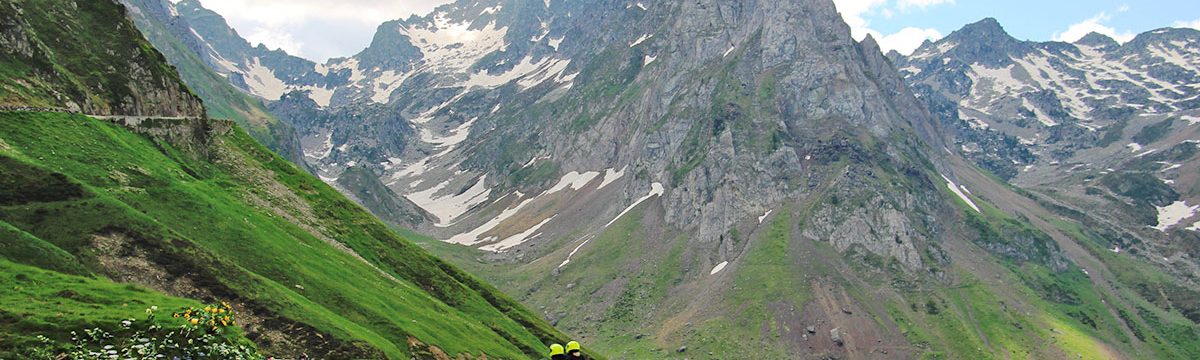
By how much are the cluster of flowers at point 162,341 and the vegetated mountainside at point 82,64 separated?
58.0 metres

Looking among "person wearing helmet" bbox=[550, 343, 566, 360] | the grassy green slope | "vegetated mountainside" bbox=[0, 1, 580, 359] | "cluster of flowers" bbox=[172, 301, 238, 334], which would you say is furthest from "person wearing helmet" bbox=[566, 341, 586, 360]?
the grassy green slope

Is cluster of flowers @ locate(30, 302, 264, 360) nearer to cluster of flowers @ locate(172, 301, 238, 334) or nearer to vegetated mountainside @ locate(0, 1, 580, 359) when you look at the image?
cluster of flowers @ locate(172, 301, 238, 334)

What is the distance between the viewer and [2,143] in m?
75.4

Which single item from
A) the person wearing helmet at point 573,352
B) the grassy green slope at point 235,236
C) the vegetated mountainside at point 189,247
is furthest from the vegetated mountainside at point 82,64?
the person wearing helmet at point 573,352

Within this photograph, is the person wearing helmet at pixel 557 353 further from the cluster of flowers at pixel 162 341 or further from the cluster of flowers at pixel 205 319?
the cluster of flowers at pixel 205 319

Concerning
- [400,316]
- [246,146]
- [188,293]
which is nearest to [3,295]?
[188,293]

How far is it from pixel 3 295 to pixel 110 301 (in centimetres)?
600

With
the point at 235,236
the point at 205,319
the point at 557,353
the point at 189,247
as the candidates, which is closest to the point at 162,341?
the point at 205,319

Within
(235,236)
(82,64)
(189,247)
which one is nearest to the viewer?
(189,247)

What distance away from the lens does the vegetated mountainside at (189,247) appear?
56875mm

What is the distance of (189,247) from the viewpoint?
72500mm

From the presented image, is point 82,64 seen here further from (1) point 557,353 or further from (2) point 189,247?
(1) point 557,353

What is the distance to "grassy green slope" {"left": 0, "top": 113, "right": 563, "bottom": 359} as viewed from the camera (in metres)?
67.4

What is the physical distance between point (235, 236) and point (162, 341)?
43.0m
